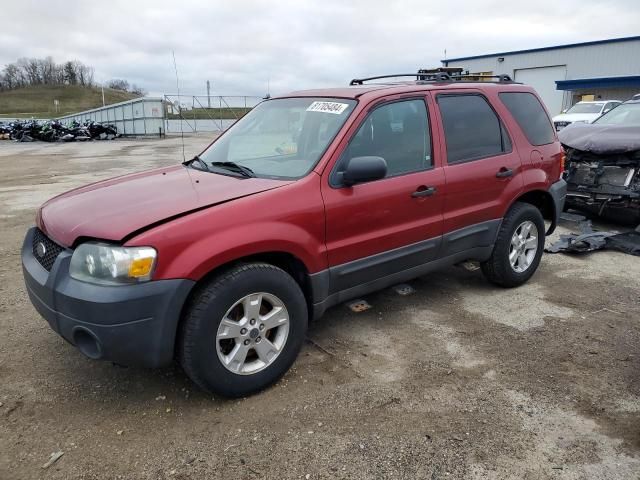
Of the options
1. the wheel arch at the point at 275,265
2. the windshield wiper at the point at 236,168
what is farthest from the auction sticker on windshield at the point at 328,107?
the wheel arch at the point at 275,265

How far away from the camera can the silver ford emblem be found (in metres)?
3.17

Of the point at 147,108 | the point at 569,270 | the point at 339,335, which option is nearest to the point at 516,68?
the point at 147,108

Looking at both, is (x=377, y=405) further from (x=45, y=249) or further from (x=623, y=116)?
(x=623, y=116)

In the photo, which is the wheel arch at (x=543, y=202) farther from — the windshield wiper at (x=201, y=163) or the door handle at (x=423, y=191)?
the windshield wiper at (x=201, y=163)

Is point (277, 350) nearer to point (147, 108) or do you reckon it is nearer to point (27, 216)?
point (27, 216)

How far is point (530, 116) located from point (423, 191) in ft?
5.77

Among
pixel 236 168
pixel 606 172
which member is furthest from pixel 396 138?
pixel 606 172

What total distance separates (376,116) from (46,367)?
9.24 feet

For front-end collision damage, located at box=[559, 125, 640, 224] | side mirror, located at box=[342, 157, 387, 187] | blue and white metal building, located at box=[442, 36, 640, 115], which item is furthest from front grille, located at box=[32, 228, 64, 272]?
blue and white metal building, located at box=[442, 36, 640, 115]

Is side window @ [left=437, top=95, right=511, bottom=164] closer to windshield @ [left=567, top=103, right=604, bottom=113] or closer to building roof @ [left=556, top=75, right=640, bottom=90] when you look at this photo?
windshield @ [left=567, top=103, right=604, bottom=113]

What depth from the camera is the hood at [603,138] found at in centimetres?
676

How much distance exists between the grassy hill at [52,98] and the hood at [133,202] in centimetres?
8149

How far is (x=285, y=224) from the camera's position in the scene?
10.2 ft

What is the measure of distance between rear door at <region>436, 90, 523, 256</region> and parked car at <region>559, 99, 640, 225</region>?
3107mm
